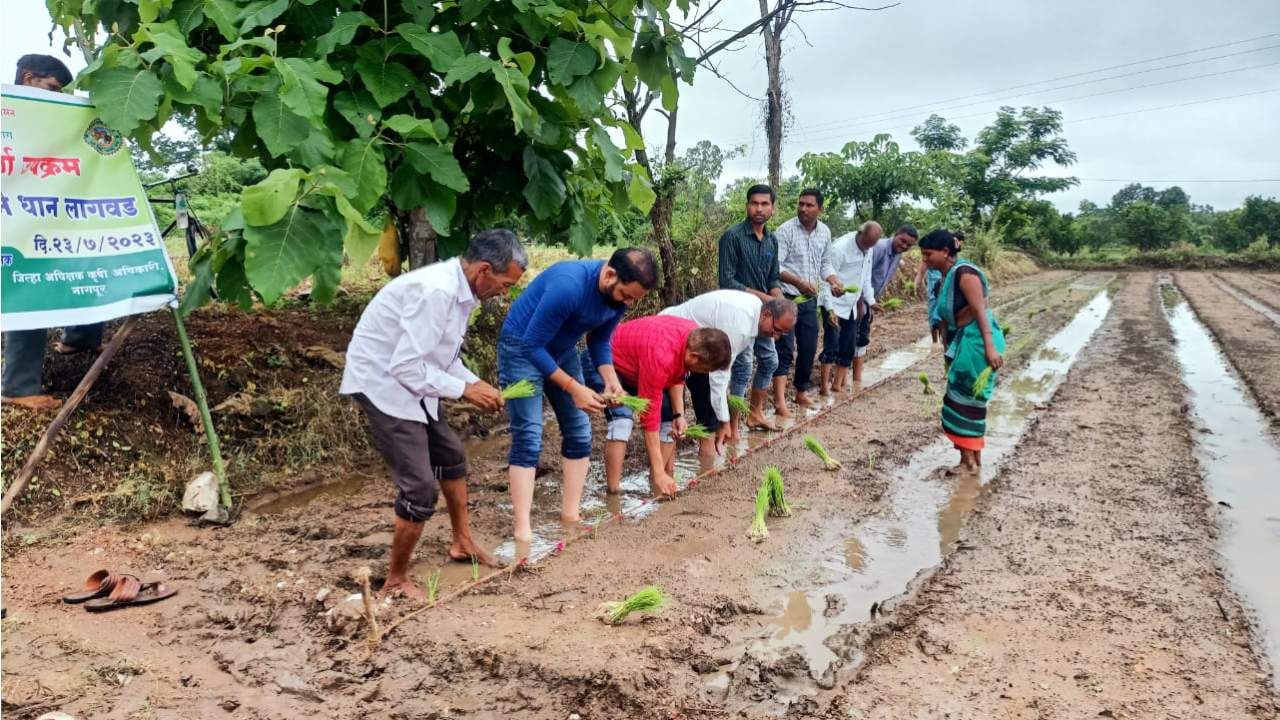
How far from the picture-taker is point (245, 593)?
3.56 meters

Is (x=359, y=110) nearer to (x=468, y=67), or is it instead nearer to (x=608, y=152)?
(x=468, y=67)

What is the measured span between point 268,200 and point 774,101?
484 inches

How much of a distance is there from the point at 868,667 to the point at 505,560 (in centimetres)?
184

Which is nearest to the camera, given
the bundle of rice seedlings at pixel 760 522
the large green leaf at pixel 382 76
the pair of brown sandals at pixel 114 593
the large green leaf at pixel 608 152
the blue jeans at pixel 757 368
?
the pair of brown sandals at pixel 114 593

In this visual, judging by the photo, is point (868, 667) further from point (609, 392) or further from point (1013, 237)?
point (1013, 237)

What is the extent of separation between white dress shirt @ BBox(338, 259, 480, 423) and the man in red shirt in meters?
1.48

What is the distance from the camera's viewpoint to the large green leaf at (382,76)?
372 cm

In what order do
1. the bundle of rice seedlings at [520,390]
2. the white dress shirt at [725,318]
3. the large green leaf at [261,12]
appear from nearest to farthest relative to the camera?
1. the large green leaf at [261,12]
2. the bundle of rice seedlings at [520,390]
3. the white dress shirt at [725,318]

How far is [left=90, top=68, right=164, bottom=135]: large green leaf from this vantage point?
3.13m

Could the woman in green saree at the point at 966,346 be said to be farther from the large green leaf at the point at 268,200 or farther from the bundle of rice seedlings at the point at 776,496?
the large green leaf at the point at 268,200

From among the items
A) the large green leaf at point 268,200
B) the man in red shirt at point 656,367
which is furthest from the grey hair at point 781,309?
the large green leaf at point 268,200

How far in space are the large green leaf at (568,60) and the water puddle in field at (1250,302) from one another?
15.5 m

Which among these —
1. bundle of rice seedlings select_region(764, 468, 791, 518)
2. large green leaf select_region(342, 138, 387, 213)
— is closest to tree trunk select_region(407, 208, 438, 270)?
large green leaf select_region(342, 138, 387, 213)

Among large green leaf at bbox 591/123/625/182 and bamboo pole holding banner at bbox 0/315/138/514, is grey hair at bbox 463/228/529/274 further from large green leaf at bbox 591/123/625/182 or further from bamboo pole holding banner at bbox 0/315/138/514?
bamboo pole holding banner at bbox 0/315/138/514
